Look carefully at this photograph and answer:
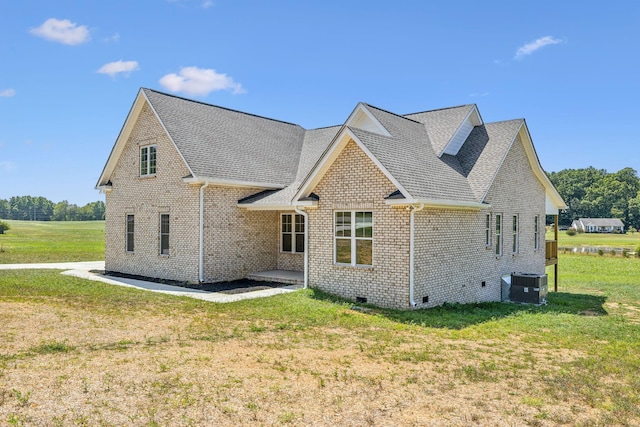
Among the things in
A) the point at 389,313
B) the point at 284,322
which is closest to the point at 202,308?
the point at 284,322

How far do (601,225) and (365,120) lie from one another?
393 ft

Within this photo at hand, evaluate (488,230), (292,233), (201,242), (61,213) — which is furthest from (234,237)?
(61,213)

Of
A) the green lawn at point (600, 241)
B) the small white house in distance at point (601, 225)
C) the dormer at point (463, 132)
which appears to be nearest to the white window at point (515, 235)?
the dormer at point (463, 132)

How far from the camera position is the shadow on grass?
1185 centimetres

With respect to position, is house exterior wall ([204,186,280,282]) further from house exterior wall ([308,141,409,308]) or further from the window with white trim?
the window with white trim

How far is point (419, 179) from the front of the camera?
13.5 m

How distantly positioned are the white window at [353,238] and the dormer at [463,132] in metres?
4.86

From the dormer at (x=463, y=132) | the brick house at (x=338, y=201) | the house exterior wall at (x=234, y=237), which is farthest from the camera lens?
the house exterior wall at (x=234, y=237)

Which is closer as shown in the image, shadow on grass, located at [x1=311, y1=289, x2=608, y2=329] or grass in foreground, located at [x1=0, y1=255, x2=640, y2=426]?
grass in foreground, located at [x1=0, y1=255, x2=640, y2=426]

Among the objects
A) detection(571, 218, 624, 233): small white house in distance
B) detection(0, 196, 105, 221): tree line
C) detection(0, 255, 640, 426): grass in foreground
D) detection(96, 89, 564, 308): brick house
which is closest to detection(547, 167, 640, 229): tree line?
detection(571, 218, 624, 233): small white house in distance

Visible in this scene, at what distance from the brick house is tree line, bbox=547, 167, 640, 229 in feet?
355

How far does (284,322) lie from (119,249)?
12.6m

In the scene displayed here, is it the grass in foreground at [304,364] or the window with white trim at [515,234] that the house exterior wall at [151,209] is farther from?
the window with white trim at [515,234]

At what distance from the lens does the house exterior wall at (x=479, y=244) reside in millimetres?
13344
